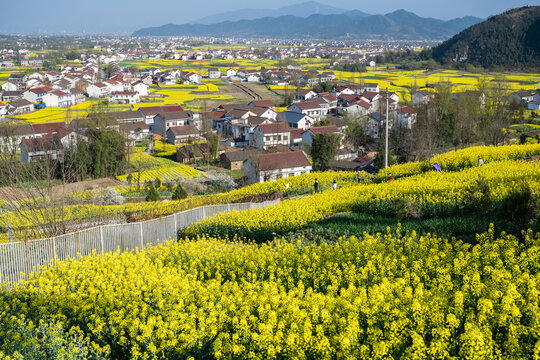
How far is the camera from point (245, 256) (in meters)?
9.30

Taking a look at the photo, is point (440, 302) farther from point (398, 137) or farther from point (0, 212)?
point (398, 137)

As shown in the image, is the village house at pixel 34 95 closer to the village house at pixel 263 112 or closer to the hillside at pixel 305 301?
the village house at pixel 263 112

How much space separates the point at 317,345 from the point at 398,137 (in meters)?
37.5

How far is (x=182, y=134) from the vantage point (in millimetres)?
51594

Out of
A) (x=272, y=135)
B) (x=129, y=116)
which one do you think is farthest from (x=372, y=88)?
(x=129, y=116)

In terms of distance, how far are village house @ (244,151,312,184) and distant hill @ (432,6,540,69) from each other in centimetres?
7293

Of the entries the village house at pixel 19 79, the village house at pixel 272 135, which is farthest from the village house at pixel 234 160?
the village house at pixel 19 79

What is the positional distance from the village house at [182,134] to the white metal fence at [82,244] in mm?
37189

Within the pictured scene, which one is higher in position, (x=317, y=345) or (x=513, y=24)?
(x=513, y=24)

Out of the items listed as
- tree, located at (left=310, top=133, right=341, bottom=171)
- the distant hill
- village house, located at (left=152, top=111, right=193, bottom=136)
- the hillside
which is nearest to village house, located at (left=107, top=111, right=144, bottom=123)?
village house, located at (left=152, top=111, right=193, bottom=136)

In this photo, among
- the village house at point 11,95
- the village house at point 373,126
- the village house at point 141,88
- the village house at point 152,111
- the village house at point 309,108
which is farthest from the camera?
the village house at point 141,88

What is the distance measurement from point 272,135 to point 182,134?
10395 mm

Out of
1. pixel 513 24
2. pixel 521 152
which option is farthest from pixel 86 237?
pixel 513 24

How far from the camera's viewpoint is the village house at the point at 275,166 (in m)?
34.9
